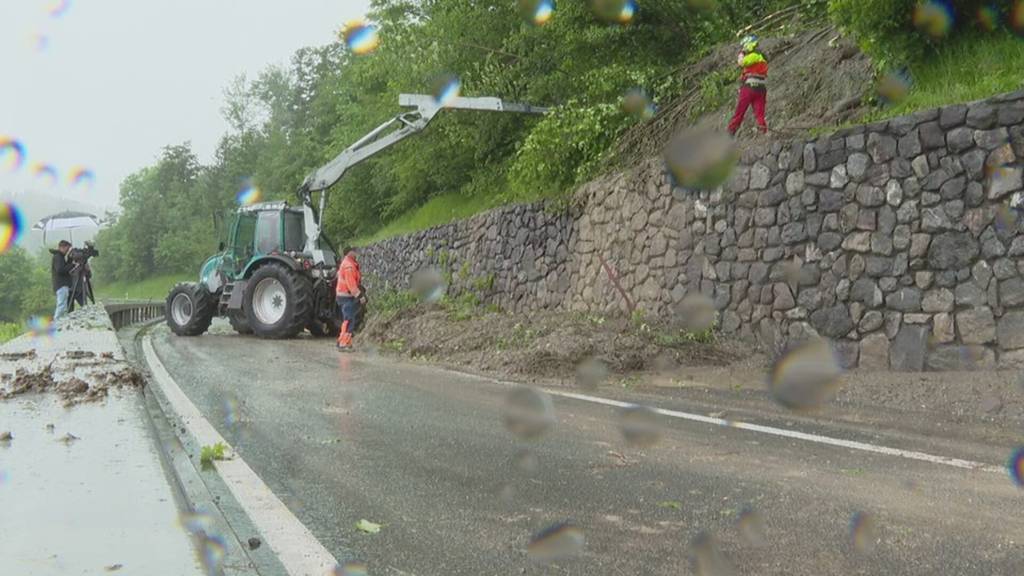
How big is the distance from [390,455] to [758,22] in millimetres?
12815

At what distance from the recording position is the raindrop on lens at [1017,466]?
4.89 metres

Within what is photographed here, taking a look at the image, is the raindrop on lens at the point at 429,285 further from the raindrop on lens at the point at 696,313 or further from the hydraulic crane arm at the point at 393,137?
the raindrop on lens at the point at 696,313

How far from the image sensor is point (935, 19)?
399 inches

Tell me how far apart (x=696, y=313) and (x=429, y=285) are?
1071 cm

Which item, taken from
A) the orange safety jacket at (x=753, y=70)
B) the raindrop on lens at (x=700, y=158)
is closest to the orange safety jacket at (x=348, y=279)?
the raindrop on lens at (x=700, y=158)

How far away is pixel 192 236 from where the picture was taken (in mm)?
79562

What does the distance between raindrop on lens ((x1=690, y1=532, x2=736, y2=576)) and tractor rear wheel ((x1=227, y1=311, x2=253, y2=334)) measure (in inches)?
601

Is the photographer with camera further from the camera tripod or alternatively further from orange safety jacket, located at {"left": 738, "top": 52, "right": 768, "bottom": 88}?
orange safety jacket, located at {"left": 738, "top": 52, "right": 768, "bottom": 88}

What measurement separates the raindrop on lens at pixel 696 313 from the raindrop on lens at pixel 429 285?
27.9ft

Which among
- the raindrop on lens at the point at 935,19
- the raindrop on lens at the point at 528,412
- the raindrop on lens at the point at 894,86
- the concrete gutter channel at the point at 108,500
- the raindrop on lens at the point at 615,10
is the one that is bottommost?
the raindrop on lens at the point at 528,412

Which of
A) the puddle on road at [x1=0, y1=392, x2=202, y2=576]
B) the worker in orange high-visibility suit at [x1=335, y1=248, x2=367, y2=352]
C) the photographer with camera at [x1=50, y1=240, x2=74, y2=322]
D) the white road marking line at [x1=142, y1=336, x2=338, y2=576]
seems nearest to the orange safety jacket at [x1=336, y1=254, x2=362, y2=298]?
the worker in orange high-visibility suit at [x1=335, y1=248, x2=367, y2=352]

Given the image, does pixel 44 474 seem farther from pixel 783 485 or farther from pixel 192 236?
pixel 192 236

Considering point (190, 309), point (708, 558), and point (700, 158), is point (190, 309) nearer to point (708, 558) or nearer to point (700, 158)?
point (700, 158)

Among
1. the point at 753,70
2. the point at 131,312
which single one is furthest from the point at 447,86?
the point at 131,312
